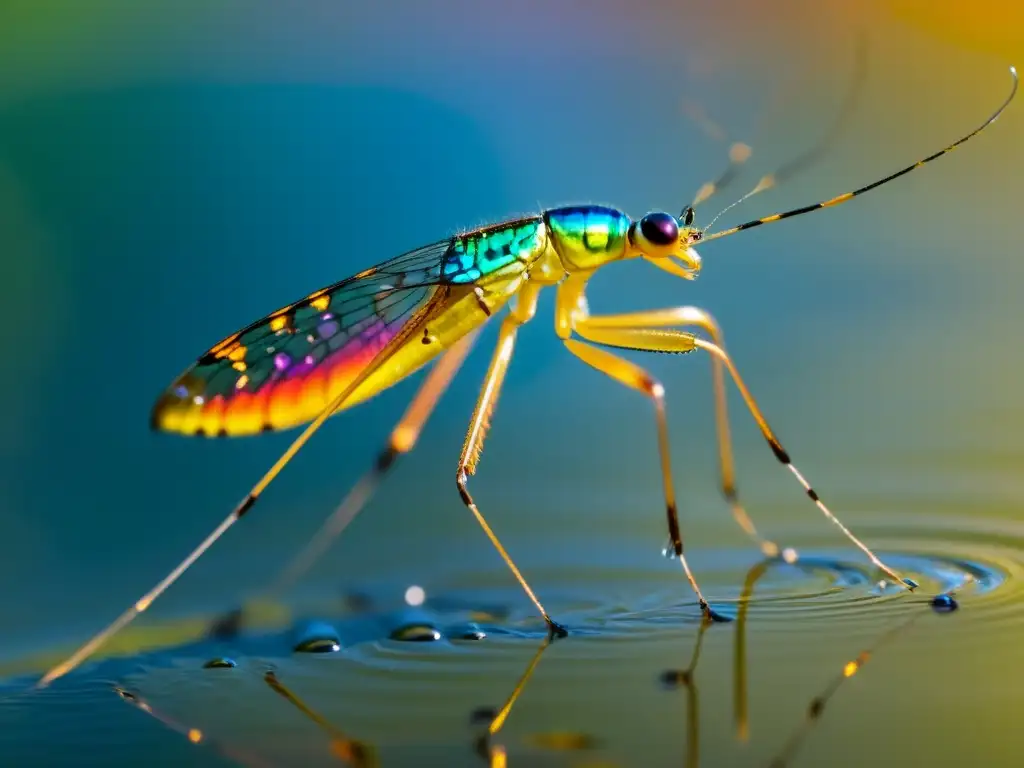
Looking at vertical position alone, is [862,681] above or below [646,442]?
below

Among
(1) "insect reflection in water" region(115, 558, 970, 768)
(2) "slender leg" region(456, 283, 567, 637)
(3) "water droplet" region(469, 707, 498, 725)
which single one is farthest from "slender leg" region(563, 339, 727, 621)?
(3) "water droplet" region(469, 707, 498, 725)

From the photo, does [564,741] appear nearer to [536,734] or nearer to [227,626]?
[536,734]

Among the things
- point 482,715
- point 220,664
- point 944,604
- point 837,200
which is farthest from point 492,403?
point 482,715

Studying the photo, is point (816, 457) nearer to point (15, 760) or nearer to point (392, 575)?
point (392, 575)

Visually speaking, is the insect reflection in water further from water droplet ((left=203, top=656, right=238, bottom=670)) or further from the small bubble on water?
the small bubble on water

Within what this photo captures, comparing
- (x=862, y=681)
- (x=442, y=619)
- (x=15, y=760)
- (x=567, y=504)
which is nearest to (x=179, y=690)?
(x=15, y=760)

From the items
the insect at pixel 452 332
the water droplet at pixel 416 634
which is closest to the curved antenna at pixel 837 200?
the insect at pixel 452 332
